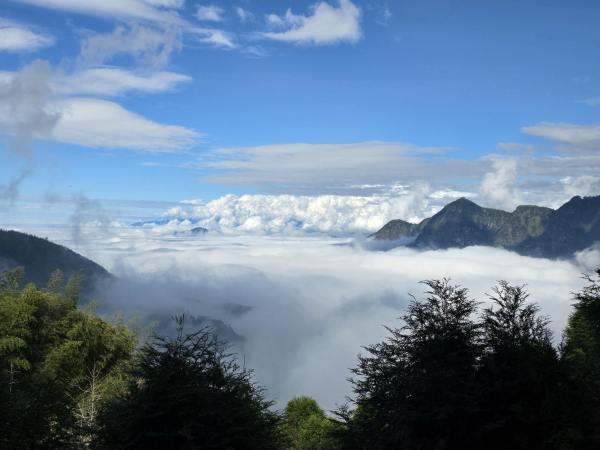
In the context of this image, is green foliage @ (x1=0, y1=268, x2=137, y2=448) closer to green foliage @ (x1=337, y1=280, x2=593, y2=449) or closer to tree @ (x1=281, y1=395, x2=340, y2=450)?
green foliage @ (x1=337, y1=280, x2=593, y2=449)

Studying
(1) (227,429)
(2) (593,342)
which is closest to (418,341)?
(1) (227,429)

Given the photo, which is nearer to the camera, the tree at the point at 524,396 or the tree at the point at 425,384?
the tree at the point at 524,396

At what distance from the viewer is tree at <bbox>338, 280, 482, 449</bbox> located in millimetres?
17312

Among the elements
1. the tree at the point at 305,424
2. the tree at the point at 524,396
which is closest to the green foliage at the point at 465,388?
the tree at the point at 524,396

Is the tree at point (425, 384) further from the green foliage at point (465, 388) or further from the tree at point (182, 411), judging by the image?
the tree at point (182, 411)

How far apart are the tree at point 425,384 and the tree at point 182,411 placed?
16.4 feet

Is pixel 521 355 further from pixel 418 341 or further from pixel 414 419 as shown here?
pixel 414 419

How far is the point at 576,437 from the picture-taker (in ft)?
53.3

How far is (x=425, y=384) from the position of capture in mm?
17797

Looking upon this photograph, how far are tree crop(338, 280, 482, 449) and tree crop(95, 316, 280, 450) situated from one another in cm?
501

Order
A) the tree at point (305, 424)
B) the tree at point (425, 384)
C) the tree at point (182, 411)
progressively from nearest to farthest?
the tree at point (182, 411)
the tree at point (425, 384)
the tree at point (305, 424)

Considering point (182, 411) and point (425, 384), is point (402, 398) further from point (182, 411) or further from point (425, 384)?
point (182, 411)

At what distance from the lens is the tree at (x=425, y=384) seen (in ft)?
56.8

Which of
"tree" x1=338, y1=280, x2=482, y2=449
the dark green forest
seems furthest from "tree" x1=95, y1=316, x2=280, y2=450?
"tree" x1=338, y1=280, x2=482, y2=449
